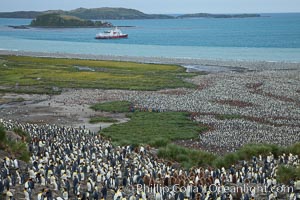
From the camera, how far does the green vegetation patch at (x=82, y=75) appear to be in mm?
57062

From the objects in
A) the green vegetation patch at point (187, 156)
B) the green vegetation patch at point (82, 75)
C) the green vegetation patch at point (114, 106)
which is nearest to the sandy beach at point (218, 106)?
the green vegetation patch at point (114, 106)

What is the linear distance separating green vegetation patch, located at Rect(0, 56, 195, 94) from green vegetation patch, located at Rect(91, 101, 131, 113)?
820 cm

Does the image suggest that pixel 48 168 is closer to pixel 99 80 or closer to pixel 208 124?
pixel 208 124

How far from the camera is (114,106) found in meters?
46.0

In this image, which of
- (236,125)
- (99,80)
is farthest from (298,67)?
(236,125)

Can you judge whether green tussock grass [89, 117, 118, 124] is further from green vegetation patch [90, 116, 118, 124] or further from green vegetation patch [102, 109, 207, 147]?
green vegetation patch [102, 109, 207, 147]

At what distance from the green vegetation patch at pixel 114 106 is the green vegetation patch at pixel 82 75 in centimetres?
820

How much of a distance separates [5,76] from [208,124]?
114 feet

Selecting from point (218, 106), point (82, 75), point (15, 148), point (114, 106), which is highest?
point (15, 148)

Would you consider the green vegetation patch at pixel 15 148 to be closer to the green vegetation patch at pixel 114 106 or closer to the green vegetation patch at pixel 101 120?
the green vegetation patch at pixel 101 120

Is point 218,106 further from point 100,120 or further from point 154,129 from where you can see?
point 100,120

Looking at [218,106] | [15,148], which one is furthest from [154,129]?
[15,148]

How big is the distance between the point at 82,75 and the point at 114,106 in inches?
818

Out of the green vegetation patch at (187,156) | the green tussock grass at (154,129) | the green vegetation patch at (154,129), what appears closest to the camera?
the green vegetation patch at (187,156)
